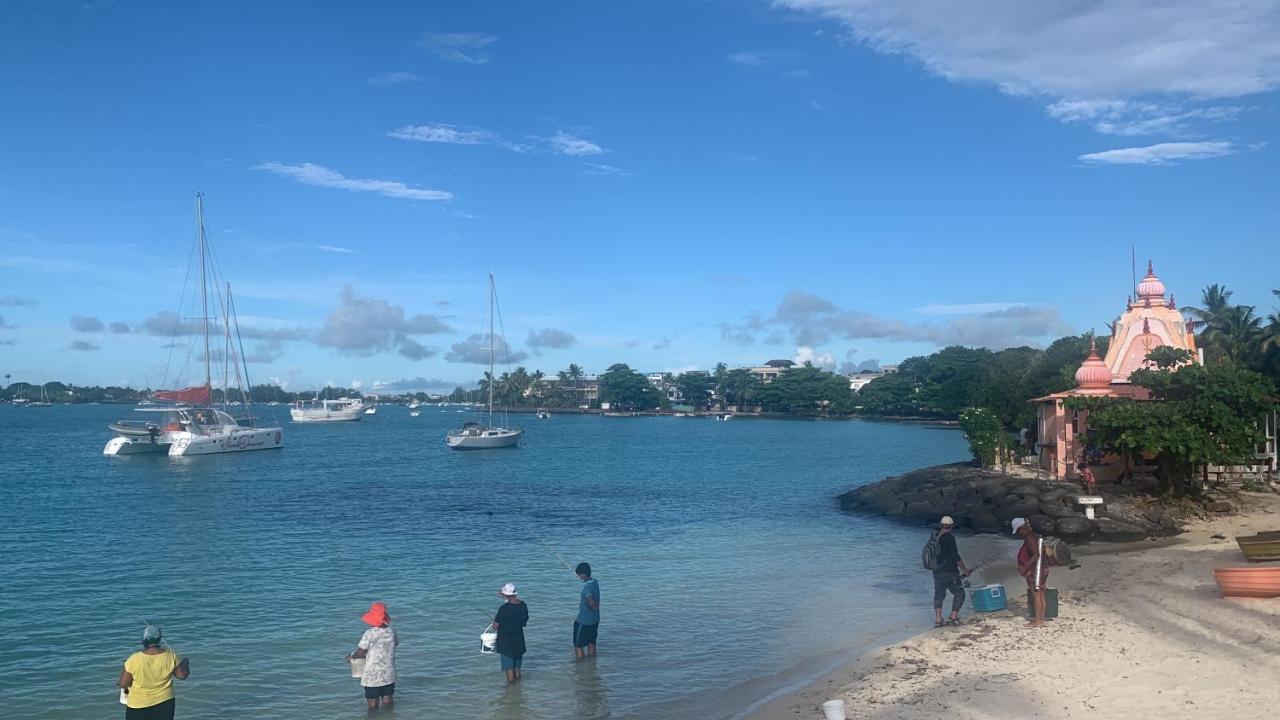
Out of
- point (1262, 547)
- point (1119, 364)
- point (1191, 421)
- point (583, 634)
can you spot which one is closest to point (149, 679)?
point (583, 634)

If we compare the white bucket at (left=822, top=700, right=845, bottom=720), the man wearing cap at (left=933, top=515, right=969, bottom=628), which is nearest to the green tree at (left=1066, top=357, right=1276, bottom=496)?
the man wearing cap at (left=933, top=515, right=969, bottom=628)

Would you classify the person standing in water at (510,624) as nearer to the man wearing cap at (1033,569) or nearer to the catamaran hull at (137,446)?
the man wearing cap at (1033,569)

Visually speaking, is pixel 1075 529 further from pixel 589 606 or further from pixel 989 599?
pixel 589 606

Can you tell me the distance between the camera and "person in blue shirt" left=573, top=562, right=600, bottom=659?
538 inches

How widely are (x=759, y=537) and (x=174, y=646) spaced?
1782cm

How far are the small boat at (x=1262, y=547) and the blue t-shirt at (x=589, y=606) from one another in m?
12.6

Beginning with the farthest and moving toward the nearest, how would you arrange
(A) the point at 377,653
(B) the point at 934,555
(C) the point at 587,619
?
(B) the point at 934,555 < (C) the point at 587,619 < (A) the point at 377,653

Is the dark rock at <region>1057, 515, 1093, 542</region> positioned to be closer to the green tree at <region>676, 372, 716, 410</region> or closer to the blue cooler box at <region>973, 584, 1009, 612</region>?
the blue cooler box at <region>973, 584, 1009, 612</region>

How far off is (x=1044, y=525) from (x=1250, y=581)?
452 inches

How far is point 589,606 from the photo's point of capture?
13.9 meters

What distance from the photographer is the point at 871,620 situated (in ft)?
56.6

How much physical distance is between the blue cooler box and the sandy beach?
0.16 metres

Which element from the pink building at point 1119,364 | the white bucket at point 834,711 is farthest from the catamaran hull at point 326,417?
the white bucket at point 834,711

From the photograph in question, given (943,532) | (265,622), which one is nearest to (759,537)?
(943,532)
